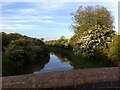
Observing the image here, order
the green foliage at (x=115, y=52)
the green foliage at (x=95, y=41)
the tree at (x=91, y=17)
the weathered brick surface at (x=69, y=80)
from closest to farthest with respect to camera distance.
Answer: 1. the weathered brick surface at (x=69, y=80)
2. the green foliage at (x=115, y=52)
3. the green foliage at (x=95, y=41)
4. the tree at (x=91, y=17)

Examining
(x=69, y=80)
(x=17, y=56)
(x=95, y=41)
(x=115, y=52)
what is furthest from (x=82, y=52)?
(x=69, y=80)

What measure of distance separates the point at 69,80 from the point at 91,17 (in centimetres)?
2234

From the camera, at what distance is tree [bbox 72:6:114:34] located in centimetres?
2814

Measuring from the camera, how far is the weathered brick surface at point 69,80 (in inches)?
248

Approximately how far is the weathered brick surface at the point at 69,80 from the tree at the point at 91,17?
2064cm

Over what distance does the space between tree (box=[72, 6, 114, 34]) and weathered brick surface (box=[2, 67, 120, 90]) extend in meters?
20.6

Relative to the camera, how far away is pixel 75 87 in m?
6.23

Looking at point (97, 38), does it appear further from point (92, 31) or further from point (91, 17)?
point (91, 17)

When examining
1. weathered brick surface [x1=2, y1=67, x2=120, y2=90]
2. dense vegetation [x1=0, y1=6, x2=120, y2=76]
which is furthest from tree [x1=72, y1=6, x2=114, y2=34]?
weathered brick surface [x1=2, y1=67, x2=120, y2=90]

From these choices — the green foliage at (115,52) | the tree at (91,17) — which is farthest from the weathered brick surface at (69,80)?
the tree at (91,17)

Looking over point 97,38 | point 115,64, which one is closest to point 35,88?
point 115,64

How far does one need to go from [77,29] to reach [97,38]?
33.2 feet

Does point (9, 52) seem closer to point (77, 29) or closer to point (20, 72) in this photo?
point (20, 72)

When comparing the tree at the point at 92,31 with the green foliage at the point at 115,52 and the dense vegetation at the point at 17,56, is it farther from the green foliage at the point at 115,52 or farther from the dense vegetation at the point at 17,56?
the dense vegetation at the point at 17,56
